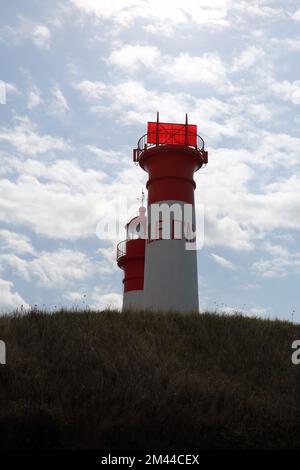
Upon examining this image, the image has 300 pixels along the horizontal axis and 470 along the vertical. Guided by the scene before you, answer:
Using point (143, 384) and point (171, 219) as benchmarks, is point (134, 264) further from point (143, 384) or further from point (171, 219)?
point (143, 384)

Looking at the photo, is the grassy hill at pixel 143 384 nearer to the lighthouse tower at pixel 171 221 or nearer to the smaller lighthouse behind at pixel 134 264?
the lighthouse tower at pixel 171 221

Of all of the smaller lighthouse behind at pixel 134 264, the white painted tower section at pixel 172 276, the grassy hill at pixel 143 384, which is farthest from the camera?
the smaller lighthouse behind at pixel 134 264

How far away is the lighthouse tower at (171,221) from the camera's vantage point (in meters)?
19.8

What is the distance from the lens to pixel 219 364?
12.5 meters

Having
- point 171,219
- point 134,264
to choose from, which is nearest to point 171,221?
point 171,219

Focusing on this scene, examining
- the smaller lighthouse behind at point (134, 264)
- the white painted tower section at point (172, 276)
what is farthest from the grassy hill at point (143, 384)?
the smaller lighthouse behind at point (134, 264)

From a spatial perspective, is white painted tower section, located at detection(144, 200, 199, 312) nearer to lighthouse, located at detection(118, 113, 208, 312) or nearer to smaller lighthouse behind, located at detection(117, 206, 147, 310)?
lighthouse, located at detection(118, 113, 208, 312)

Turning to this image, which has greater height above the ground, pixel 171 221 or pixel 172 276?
pixel 171 221

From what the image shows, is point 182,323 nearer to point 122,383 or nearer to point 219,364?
point 219,364

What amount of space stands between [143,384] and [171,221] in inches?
398

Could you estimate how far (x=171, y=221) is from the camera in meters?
20.3

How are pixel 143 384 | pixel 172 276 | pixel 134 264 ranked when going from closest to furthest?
pixel 143 384 < pixel 172 276 < pixel 134 264

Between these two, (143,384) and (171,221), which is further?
(171,221)

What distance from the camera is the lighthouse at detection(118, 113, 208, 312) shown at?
64.8ft
